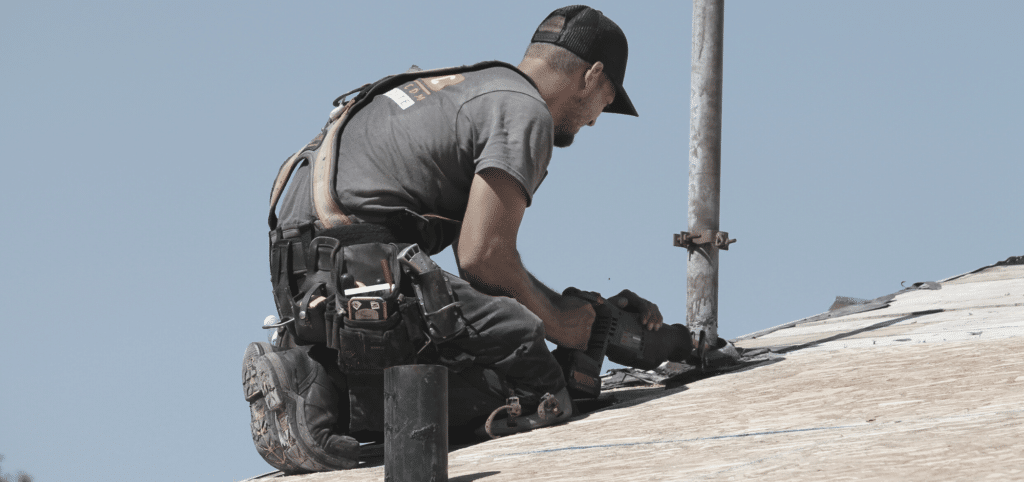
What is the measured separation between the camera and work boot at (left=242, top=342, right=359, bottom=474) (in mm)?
3619

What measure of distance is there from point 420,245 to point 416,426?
1.23 m

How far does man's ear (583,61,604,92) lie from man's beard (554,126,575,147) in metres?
0.20

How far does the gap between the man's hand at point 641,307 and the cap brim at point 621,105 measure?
79 cm

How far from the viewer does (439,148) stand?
375 centimetres

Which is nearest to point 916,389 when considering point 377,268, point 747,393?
point 747,393

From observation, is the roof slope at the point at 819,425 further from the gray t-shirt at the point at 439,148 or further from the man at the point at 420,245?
the gray t-shirt at the point at 439,148

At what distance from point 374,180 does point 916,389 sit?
1.91 metres

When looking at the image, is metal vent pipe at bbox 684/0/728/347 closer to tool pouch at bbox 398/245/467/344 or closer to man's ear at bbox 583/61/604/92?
man's ear at bbox 583/61/604/92

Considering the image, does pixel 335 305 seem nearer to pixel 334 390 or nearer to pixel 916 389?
pixel 334 390

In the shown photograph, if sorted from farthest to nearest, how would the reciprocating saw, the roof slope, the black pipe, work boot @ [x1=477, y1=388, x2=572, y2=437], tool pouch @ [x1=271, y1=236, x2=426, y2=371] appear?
the reciprocating saw → work boot @ [x1=477, y1=388, x2=572, y2=437] → tool pouch @ [x1=271, y1=236, x2=426, y2=371] → the black pipe → the roof slope

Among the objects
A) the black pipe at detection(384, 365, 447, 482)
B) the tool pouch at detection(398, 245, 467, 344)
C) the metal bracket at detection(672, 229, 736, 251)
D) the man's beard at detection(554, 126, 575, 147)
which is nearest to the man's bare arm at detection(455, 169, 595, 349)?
the tool pouch at detection(398, 245, 467, 344)

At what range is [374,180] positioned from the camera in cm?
374

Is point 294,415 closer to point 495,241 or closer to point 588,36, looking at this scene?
point 495,241

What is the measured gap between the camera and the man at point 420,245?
363cm
